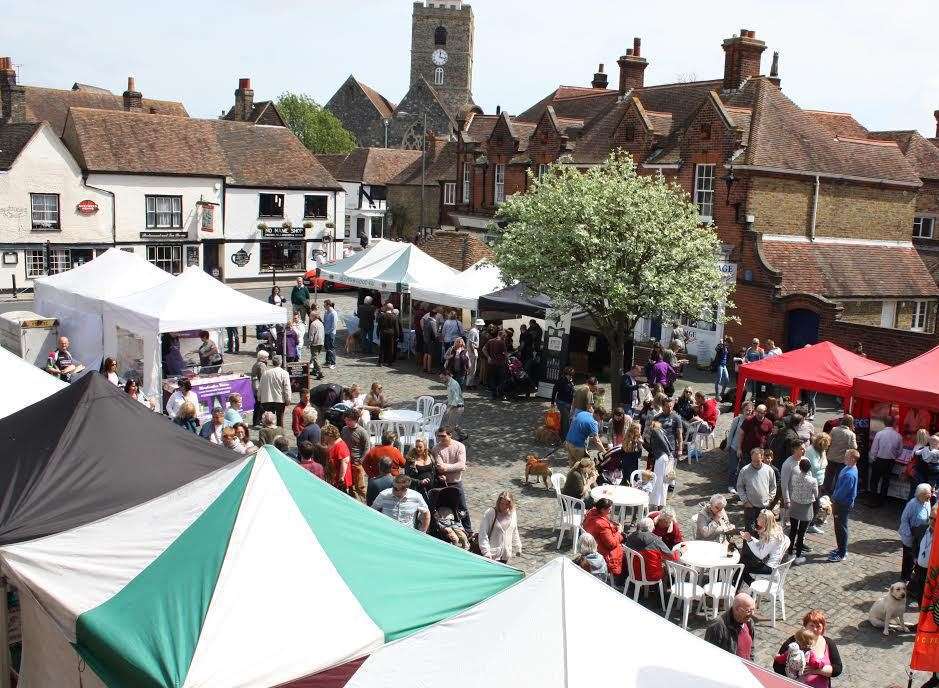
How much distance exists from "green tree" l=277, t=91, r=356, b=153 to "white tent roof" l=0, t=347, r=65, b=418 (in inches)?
2342

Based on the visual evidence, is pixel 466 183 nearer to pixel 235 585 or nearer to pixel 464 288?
pixel 464 288

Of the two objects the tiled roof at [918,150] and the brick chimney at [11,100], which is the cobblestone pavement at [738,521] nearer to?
the tiled roof at [918,150]

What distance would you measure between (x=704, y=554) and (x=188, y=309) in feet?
35.9

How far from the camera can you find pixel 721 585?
30.9 ft

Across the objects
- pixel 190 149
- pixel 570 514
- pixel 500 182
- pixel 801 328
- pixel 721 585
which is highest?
pixel 190 149

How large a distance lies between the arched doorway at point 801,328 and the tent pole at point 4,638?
1984 cm

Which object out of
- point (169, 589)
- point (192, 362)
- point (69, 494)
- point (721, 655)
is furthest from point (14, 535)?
point (192, 362)

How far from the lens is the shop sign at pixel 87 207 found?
3509cm

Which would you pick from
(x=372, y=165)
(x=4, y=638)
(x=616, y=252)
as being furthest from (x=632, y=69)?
Answer: (x=4, y=638)

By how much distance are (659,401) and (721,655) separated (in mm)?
9489

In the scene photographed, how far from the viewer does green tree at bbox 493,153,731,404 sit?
52.0ft

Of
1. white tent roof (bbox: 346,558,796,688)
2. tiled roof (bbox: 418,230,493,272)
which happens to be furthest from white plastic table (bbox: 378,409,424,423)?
tiled roof (bbox: 418,230,493,272)

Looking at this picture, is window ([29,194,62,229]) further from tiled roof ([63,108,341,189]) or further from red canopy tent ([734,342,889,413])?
red canopy tent ([734,342,889,413])

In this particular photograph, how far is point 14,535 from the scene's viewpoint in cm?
707
